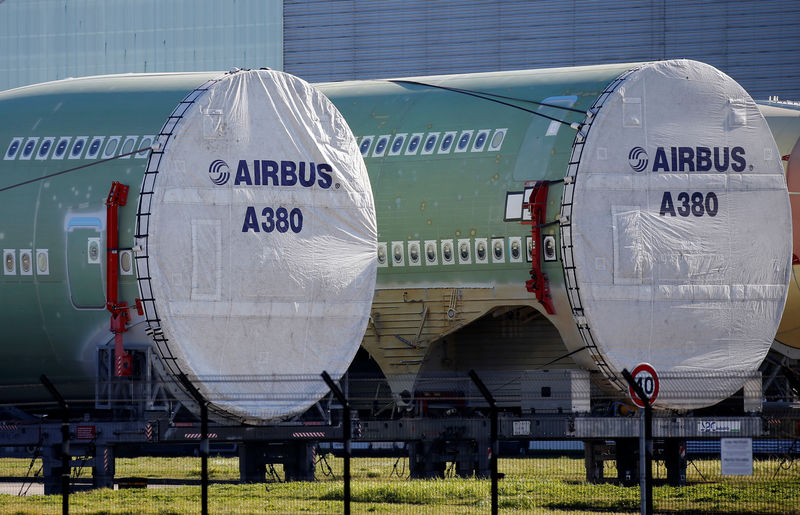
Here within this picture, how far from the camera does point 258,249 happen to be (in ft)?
85.6

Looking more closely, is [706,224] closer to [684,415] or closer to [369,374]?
[684,415]

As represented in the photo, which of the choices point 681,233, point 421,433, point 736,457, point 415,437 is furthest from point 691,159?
point 736,457

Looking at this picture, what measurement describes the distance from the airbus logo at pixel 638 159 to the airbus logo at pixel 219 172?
8054 millimetres

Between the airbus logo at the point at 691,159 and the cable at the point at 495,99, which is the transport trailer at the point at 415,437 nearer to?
the airbus logo at the point at 691,159

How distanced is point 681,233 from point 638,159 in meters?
1.70

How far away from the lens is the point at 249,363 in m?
26.3

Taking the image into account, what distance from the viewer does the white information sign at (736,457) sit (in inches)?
822

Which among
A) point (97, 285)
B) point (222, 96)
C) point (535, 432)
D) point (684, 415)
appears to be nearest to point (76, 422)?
point (97, 285)

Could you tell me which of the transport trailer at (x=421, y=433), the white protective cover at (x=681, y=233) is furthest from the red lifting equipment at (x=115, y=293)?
the white protective cover at (x=681, y=233)

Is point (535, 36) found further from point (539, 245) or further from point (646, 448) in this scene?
point (646, 448)

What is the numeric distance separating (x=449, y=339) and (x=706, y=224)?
23.5 feet

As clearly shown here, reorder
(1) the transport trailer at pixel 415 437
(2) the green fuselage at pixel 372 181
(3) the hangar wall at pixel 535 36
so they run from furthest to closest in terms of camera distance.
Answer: (3) the hangar wall at pixel 535 36
(2) the green fuselage at pixel 372 181
(1) the transport trailer at pixel 415 437

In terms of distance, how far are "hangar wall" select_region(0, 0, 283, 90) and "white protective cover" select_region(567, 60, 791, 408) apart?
38121 millimetres

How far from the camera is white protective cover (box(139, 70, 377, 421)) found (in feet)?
84.6
